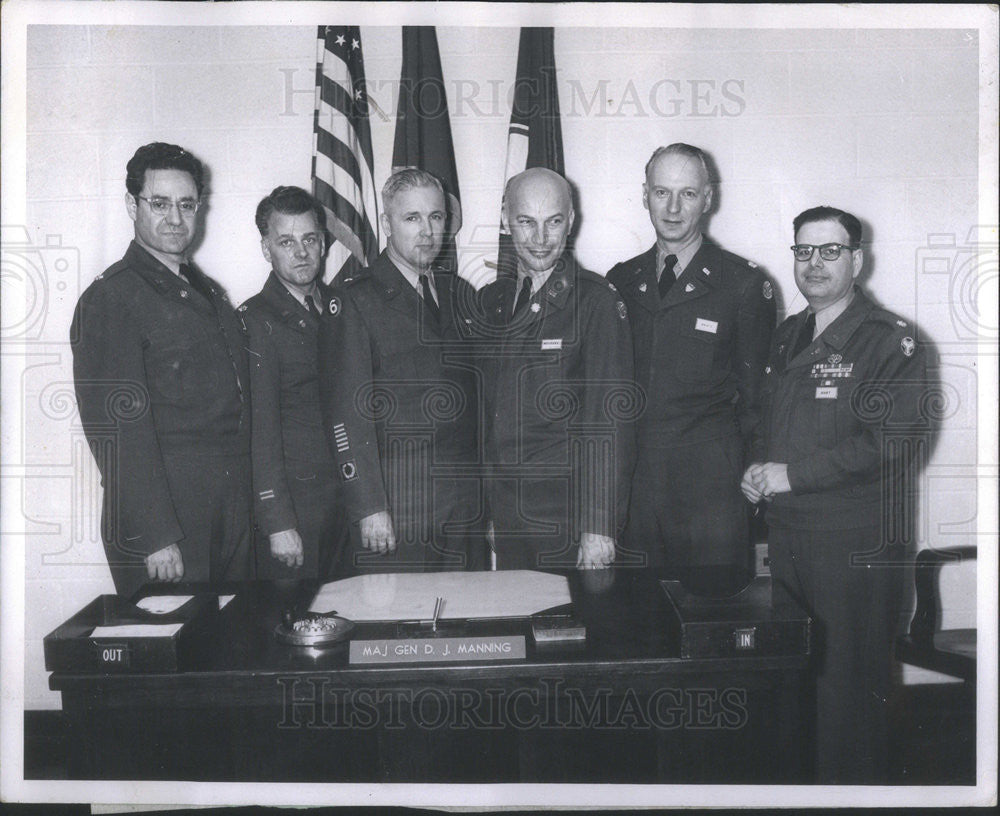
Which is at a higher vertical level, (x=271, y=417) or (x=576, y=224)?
(x=576, y=224)

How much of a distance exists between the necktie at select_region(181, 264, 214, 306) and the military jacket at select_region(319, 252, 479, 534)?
0.30m

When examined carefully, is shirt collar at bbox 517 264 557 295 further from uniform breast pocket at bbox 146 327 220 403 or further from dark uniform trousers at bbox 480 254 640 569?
uniform breast pocket at bbox 146 327 220 403

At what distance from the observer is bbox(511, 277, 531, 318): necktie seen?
2137 millimetres

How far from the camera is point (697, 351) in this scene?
2154 millimetres

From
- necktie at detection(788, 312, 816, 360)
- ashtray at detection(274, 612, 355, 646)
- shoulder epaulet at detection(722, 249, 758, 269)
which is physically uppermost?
shoulder epaulet at detection(722, 249, 758, 269)

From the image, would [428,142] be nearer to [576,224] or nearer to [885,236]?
[576,224]

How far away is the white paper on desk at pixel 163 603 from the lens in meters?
1.56

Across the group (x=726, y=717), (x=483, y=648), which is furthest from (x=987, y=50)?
(x=483, y=648)

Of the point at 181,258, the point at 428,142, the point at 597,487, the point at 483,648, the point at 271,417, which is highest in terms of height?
the point at 428,142

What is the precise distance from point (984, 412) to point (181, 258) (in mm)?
1985

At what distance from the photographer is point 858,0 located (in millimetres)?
2016
